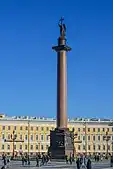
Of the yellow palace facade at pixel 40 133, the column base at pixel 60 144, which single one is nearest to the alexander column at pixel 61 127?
the column base at pixel 60 144

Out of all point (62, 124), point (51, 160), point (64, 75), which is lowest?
point (51, 160)

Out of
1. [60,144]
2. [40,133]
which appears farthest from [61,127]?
[40,133]

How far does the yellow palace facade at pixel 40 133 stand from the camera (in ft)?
366

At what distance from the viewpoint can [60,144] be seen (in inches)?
2157

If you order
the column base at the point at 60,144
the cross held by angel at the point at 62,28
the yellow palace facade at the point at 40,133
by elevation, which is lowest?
the column base at the point at 60,144

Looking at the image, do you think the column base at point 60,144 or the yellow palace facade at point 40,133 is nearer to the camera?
the column base at point 60,144

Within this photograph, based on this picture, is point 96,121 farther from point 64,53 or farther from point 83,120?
point 64,53

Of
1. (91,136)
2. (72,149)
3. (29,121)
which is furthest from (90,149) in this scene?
(72,149)

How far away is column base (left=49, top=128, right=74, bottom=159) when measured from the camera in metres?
54.5

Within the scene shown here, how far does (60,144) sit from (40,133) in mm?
60129

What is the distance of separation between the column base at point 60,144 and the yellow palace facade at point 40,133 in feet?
173

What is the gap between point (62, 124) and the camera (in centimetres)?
5525

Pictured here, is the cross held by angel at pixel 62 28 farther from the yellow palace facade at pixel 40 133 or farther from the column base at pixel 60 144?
the yellow palace facade at pixel 40 133

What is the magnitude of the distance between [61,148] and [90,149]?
65.8m
